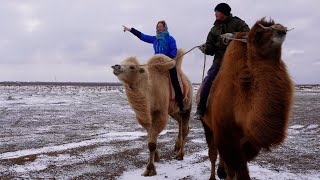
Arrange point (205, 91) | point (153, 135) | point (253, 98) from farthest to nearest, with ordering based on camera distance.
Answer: point (153, 135), point (205, 91), point (253, 98)

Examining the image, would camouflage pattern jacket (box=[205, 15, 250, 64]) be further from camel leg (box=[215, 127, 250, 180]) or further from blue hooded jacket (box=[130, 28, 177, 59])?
blue hooded jacket (box=[130, 28, 177, 59])

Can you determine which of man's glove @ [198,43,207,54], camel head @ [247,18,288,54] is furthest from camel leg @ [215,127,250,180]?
man's glove @ [198,43,207,54]

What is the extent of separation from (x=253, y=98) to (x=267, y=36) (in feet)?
1.82

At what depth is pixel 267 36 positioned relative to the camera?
10.3 feet

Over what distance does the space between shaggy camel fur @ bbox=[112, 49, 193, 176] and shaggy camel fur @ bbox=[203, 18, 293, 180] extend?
249cm

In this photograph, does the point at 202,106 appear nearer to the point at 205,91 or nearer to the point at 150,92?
the point at 205,91

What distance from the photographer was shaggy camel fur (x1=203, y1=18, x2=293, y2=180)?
3141 millimetres

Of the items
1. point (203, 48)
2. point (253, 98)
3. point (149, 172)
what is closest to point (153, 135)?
point (149, 172)

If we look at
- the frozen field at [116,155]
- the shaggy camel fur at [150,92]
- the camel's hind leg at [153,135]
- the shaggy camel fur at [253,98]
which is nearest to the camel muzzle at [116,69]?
the shaggy camel fur at [150,92]

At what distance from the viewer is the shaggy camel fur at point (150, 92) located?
20.6 feet

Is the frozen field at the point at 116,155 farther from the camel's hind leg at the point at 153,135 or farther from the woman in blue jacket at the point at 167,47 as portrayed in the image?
the woman in blue jacket at the point at 167,47

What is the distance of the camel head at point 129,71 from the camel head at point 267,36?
301 cm

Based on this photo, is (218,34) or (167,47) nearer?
(218,34)

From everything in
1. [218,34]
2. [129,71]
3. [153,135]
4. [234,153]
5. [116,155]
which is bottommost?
[116,155]
